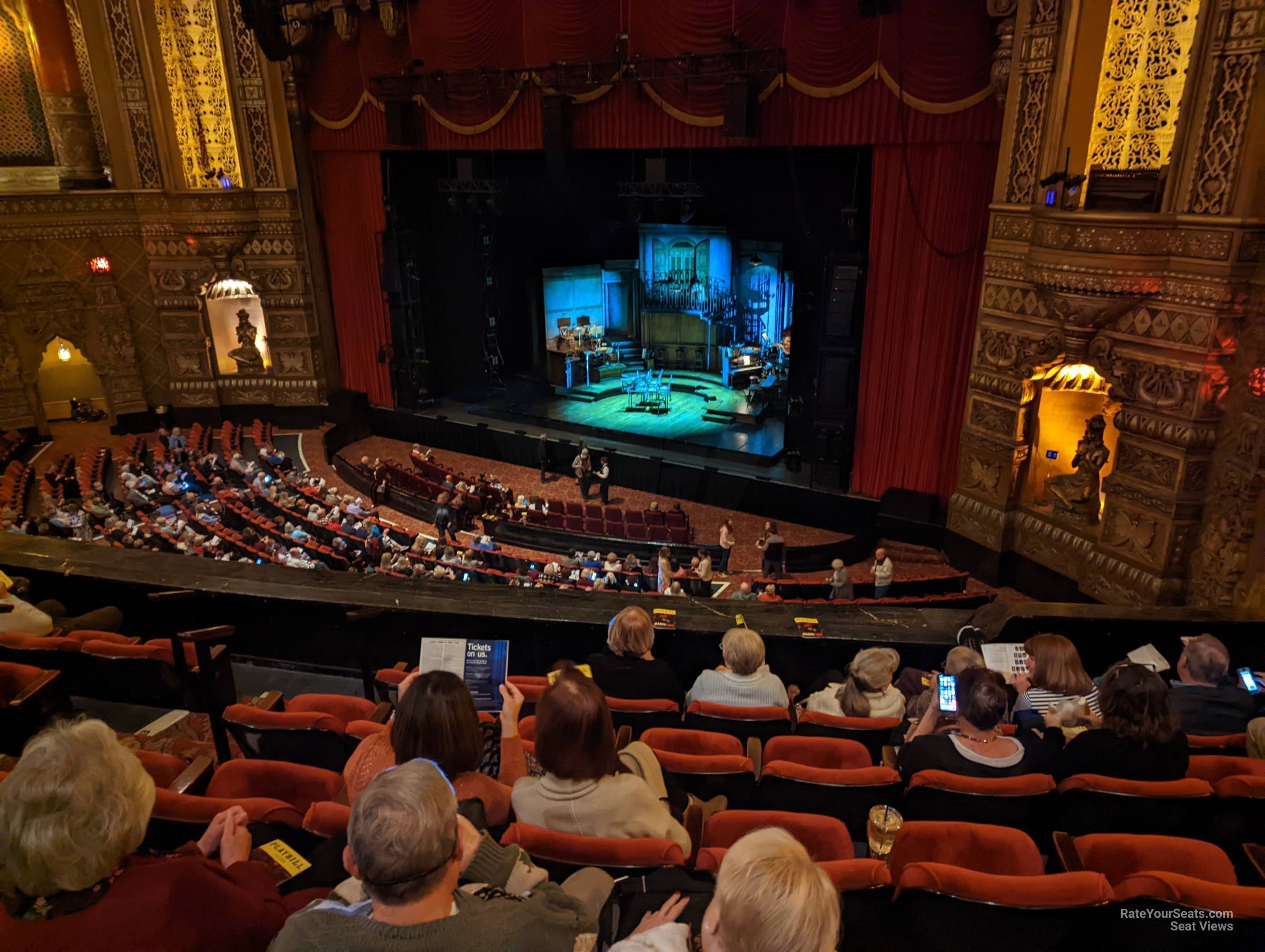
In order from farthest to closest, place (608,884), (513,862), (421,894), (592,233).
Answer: (592,233)
(608,884)
(513,862)
(421,894)

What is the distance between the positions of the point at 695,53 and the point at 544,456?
7180mm

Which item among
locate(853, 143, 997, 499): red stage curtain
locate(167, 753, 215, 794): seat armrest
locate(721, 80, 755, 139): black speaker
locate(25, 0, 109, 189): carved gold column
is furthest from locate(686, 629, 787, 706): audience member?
locate(25, 0, 109, 189): carved gold column

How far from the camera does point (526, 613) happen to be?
166 inches

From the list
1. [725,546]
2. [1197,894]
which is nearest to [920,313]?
[725,546]

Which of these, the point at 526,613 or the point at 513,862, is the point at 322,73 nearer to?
the point at 526,613

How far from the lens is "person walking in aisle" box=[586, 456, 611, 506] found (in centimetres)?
1403

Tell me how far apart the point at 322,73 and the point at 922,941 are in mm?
17241

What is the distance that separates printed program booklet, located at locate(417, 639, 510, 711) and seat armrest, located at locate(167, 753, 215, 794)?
0.84 m

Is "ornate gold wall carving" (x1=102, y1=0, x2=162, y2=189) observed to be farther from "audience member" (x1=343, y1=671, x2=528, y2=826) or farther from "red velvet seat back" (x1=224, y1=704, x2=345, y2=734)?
"audience member" (x1=343, y1=671, x2=528, y2=826)

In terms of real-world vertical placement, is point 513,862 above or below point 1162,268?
below

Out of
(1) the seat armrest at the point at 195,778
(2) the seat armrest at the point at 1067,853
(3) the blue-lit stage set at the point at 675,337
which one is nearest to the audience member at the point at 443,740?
(1) the seat armrest at the point at 195,778

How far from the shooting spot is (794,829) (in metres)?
2.63

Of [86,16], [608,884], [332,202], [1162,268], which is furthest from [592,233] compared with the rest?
[608,884]

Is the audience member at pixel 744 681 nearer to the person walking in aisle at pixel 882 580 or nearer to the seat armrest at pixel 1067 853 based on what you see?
the seat armrest at pixel 1067 853
